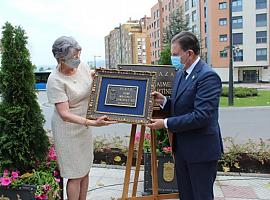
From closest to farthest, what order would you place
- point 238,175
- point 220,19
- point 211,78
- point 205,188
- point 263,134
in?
point 211,78, point 205,188, point 238,175, point 263,134, point 220,19

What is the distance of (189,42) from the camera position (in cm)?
265

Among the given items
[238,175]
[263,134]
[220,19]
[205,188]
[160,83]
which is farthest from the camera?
[220,19]

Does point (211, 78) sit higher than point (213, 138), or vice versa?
point (211, 78)

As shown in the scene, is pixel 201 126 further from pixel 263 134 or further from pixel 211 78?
pixel 263 134

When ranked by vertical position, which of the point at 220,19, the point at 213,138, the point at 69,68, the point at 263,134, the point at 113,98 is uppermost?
the point at 220,19

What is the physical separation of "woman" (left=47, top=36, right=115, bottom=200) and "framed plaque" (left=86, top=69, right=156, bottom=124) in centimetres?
10

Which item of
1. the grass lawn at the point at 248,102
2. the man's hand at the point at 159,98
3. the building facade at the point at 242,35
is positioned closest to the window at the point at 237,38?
the building facade at the point at 242,35

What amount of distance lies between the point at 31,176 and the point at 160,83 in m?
1.60

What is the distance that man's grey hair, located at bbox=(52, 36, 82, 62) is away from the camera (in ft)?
9.18

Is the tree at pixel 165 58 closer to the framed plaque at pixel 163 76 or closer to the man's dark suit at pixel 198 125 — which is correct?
the framed plaque at pixel 163 76

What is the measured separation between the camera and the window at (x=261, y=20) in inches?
1870

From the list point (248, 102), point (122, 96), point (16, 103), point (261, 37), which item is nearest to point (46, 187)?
point (16, 103)

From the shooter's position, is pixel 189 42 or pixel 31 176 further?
pixel 31 176

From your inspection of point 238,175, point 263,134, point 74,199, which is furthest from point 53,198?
point 263,134
